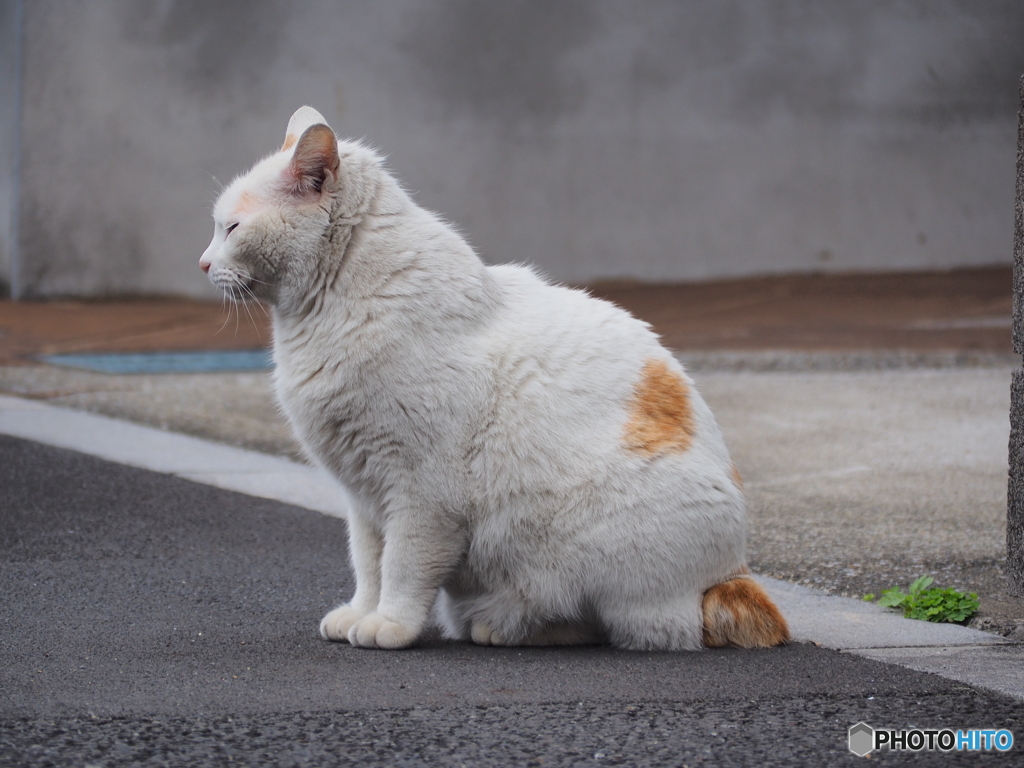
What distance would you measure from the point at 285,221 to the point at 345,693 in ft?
3.89

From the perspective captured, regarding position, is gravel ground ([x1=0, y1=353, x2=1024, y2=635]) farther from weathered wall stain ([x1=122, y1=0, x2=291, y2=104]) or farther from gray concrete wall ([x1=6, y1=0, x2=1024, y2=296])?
weathered wall stain ([x1=122, y1=0, x2=291, y2=104])

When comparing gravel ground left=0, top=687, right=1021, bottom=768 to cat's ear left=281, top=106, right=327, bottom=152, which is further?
cat's ear left=281, top=106, right=327, bottom=152

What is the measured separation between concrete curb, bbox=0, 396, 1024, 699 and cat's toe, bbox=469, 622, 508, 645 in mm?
504

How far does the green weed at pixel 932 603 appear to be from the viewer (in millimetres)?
3393

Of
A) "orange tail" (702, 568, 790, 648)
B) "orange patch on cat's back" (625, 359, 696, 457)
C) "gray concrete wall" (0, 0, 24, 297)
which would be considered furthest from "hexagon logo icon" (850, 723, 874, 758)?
"gray concrete wall" (0, 0, 24, 297)

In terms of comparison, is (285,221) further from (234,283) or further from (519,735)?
(519,735)

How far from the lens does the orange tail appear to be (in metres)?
3.03

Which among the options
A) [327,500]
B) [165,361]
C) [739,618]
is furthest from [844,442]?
[165,361]

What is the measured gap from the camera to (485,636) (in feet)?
10.2

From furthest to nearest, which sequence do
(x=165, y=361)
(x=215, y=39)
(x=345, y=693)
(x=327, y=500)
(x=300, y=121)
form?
(x=215, y=39) < (x=165, y=361) < (x=327, y=500) < (x=300, y=121) < (x=345, y=693)

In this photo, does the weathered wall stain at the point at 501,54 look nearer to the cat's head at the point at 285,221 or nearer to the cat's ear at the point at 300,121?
the cat's ear at the point at 300,121

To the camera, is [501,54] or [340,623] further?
[501,54]

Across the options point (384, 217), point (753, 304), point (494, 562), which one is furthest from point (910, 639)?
point (753, 304)

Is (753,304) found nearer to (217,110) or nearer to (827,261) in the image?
(827,261)
